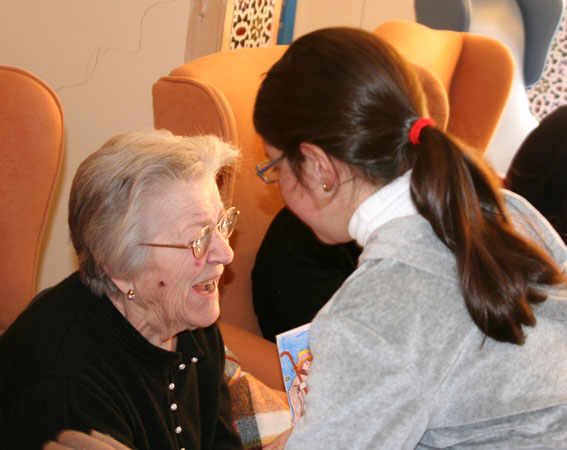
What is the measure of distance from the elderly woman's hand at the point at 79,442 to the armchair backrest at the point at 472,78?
1888mm

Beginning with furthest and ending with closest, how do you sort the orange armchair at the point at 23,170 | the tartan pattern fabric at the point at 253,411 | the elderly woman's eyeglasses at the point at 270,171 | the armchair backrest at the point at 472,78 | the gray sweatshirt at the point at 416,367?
the armchair backrest at the point at 472,78 < the tartan pattern fabric at the point at 253,411 < the orange armchair at the point at 23,170 < the elderly woman's eyeglasses at the point at 270,171 < the gray sweatshirt at the point at 416,367

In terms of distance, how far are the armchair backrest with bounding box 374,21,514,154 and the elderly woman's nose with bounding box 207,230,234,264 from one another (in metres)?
1.51

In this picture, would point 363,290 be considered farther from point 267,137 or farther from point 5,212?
point 5,212

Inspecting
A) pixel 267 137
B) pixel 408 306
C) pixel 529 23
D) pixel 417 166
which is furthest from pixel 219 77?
pixel 529 23

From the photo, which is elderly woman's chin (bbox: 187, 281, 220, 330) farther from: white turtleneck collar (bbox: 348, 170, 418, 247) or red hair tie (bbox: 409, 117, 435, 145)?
red hair tie (bbox: 409, 117, 435, 145)

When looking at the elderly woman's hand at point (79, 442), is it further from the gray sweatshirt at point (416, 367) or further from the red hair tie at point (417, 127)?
the red hair tie at point (417, 127)

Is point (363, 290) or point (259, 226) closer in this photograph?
point (363, 290)

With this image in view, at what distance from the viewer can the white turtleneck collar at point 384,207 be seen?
40.8 inches

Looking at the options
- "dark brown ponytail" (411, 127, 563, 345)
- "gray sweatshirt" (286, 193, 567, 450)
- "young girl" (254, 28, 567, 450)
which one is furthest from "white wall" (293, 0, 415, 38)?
"gray sweatshirt" (286, 193, 567, 450)

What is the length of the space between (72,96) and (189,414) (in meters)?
1.06

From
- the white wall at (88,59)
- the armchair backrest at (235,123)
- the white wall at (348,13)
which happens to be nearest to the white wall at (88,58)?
the white wall at (88,59)

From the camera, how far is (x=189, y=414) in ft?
4.31

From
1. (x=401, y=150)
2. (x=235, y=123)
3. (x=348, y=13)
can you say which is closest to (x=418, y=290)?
(x=401, y=150)

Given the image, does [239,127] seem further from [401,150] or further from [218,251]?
[401,150]
